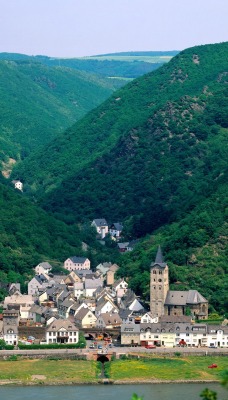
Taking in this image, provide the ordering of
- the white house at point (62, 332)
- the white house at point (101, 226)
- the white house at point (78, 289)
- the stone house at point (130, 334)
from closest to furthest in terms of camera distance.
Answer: the stone house at point (130, 334), the white house at point (62, 332), the white house at point (78, 289), the white house at point (101, 226)

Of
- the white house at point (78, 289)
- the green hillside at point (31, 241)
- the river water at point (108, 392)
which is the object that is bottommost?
the river water at point (108, 392)

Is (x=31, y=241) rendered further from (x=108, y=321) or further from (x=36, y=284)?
(x=108, y=321)

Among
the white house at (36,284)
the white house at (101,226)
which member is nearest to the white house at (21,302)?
the white house at (36,284)

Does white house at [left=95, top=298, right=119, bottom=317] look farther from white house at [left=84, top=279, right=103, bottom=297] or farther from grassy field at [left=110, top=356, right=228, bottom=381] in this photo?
grassy field at [left=110, top=356, right=228, bottom=381]

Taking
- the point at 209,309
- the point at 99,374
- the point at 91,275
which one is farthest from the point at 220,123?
the point at 99,374

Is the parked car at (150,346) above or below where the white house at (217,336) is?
below

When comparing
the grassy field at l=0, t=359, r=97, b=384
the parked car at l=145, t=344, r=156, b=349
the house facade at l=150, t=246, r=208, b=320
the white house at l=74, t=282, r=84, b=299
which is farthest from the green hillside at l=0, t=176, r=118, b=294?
the grassy field at l=0, t=359, r=97, b=384

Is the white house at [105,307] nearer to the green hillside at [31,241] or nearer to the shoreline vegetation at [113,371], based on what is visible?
the shoreline vegetation at [113,371]
